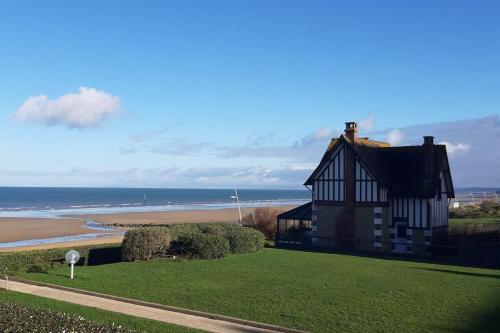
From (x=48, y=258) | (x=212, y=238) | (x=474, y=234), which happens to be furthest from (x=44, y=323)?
(x=474, y=234)

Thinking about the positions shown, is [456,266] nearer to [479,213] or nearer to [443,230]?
[443,230]

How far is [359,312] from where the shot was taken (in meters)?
13.7

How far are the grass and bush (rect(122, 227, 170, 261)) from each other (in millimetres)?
8371

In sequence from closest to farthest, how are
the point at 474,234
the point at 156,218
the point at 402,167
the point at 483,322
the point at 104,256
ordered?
the point at 483,322 → the point at 104,256 → the point at 474,234 → the point at 402,167 → the point at 156,218

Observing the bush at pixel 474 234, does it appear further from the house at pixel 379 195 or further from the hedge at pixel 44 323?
the hedge at pixel 44 323

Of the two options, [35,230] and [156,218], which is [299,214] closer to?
[35,230]

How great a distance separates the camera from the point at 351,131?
104 feet

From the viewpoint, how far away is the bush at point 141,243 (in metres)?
24.1

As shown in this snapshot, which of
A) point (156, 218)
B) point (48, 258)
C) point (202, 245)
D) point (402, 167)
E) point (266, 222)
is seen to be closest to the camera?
point (48, 258)

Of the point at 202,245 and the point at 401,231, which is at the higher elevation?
the point at 401,231

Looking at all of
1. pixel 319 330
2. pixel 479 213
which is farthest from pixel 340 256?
pixel 479 213

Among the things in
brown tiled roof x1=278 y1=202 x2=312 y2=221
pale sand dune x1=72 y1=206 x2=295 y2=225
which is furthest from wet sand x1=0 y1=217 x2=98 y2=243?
brown tiled roof x1=278 y1=202 x2=312 y2=221

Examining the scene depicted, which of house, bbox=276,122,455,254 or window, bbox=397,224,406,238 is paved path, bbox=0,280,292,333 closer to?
house, bbox=276,122,455,254

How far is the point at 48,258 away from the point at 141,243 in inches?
163
